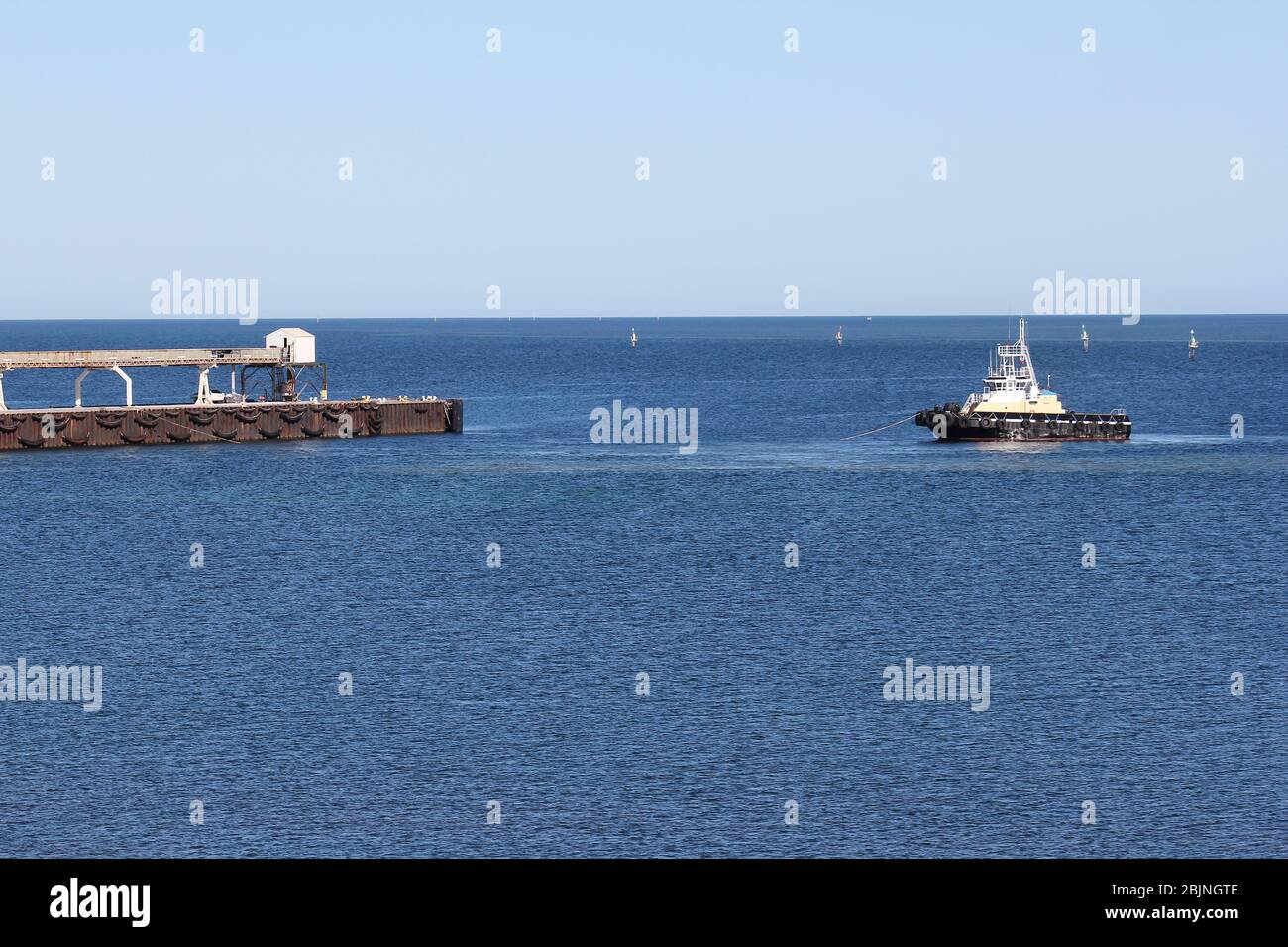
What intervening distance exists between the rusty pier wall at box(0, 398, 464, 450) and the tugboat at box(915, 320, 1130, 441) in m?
51.6

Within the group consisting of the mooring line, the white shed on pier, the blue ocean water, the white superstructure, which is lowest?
the blue ocean water

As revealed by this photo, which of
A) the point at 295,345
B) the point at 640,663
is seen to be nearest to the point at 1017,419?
the point at 295,345

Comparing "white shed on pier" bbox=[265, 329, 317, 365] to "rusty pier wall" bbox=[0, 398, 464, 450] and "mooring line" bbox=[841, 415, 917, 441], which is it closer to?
"rusty pier wall" bbox=[0, 398, 464, 450]

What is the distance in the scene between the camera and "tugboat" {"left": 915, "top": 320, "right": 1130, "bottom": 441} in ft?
510

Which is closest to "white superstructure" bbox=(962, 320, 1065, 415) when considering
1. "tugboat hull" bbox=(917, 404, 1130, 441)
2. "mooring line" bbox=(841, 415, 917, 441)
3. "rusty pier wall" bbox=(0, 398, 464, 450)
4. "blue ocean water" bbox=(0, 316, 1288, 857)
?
"tugboat hull" bbox=(917, 404, 1130, 441)

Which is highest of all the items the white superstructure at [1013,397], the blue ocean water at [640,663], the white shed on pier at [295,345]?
the white shed on pier at [295,345]

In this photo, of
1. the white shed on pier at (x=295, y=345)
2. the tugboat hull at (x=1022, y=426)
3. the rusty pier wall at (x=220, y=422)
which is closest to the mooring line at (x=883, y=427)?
the tugboat hull at (x=1022, y=426)

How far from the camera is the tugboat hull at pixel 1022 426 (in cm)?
15538

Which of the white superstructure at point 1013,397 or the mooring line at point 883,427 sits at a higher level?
the white superstructure at point 1013,397

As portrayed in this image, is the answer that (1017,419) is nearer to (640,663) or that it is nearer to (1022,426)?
(1022,426)

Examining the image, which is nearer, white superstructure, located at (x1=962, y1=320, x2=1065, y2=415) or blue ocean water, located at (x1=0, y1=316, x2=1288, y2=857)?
blue ocean water, located at (x1=0, y1=316, x2=1288, y2=857)

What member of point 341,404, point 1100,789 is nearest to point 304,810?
point 1100,789

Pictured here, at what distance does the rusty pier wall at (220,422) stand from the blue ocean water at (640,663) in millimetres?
21262

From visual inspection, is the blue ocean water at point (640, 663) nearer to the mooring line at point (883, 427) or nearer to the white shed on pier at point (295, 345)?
the white shed on pier at point (295, 345)
